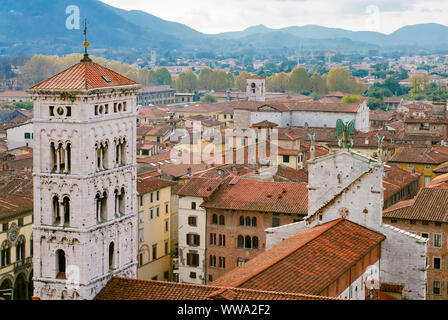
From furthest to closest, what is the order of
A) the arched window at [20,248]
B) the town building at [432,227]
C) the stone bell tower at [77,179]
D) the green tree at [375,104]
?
the green tree at [375,104]
the arched window at [20,248]
the town building at [432,227]
the stone bell tower at [77,179]

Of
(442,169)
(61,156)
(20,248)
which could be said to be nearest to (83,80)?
(61,156)

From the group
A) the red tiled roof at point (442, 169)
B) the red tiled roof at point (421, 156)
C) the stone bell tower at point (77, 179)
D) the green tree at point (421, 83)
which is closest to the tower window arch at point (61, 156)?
the stone bell tower at point (77, 179)

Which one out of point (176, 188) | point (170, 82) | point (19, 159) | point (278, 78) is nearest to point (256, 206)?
point (176, 188)

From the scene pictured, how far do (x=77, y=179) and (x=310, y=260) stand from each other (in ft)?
18.4

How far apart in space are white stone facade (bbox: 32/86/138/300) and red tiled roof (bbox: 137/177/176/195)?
1491cm

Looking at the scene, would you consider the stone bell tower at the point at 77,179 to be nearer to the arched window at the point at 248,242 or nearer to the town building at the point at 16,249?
the town building at the point at 16,249

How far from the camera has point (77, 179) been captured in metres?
18.8

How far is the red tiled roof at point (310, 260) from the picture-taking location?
1688cm

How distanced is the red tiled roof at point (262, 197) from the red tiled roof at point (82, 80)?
14.2m

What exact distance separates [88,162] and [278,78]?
443 ft

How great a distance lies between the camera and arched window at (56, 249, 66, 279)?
19453 mm

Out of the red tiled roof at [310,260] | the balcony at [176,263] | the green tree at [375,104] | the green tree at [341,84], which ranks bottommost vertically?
the balcony at [176,263]

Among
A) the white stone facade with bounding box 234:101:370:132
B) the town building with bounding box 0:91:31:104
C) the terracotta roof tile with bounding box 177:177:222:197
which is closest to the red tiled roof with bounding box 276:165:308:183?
the terracotta roof tile with bounding box 177:177:222:197
